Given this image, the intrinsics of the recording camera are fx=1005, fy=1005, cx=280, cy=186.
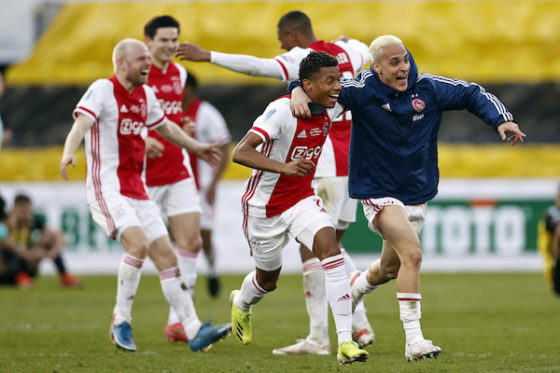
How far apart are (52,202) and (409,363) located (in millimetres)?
11255

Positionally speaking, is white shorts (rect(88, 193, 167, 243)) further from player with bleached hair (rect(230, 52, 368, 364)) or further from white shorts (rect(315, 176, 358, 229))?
white shorts (rect(315, 176, 358, 229))

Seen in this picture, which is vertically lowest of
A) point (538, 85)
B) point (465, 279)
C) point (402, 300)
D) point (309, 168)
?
point (465, 279)

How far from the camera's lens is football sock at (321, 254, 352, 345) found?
6.29m

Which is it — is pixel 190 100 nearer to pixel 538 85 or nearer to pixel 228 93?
pixel 228 93

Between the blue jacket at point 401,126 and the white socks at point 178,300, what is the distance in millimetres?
1667

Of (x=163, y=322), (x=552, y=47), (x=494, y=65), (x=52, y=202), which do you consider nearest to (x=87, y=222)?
(x=52, y=202)

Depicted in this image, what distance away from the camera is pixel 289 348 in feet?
23.8

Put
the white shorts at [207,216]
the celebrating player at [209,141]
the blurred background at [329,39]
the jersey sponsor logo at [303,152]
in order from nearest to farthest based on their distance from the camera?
the jersey sponsor logo at [303,152] < the celebrating player at [209,141] < the white shorts at [207,216] < the blurred background at [329,39]

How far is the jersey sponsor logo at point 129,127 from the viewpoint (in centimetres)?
756

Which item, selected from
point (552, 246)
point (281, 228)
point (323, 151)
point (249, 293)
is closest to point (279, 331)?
point (249, 293)

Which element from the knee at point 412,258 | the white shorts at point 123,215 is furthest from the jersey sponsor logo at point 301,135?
the white shorts at point 123,215

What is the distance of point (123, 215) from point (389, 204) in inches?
80.0

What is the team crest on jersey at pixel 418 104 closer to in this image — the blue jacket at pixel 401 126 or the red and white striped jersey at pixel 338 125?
the blue jacket at pixel 401 126

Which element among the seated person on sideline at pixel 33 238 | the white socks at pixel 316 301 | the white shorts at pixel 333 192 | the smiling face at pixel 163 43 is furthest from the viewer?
the seated person on sideline at pixel 33 238
